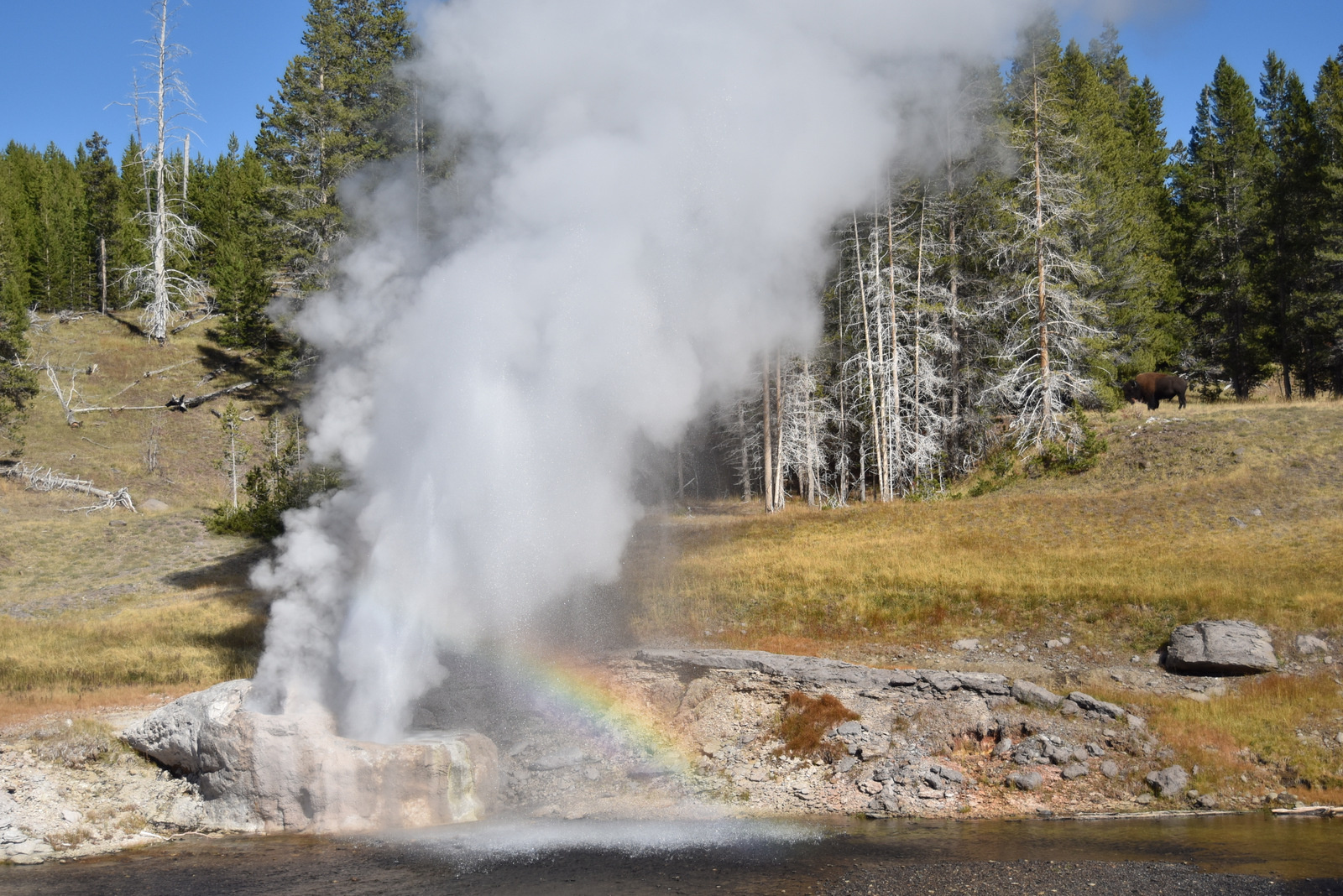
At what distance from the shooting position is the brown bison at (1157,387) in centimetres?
3681

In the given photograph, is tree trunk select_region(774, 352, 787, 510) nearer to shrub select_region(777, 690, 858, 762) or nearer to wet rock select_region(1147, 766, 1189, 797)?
shrub select_region(777, 690, 858, 762)

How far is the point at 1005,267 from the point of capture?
36.2 meters

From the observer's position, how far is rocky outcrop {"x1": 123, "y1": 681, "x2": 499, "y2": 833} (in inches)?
489

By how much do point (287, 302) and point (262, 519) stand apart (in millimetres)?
9073

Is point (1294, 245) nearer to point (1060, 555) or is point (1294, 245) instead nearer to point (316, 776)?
point (1060, 555)

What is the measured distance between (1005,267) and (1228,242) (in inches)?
701

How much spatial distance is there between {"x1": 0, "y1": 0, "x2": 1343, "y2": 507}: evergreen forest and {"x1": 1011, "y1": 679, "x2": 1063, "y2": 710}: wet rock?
60.7 ft

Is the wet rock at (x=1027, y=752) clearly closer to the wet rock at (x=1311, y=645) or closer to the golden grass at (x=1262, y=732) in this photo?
the golden grass at (x=1262, y=732)

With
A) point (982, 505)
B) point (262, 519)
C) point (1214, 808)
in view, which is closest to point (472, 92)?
A: point (1214, 808)

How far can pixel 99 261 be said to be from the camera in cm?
7269

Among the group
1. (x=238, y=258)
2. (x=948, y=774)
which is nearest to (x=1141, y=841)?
(x=948, y=774)

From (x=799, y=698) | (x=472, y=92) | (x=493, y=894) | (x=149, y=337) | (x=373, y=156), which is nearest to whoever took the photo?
(x=493, y=894)

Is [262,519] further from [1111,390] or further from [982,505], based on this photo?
[1111,390]

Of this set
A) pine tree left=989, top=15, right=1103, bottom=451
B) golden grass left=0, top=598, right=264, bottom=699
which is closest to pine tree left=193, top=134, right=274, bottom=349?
golden grass left=0, top=598, right=264, bottom=699
